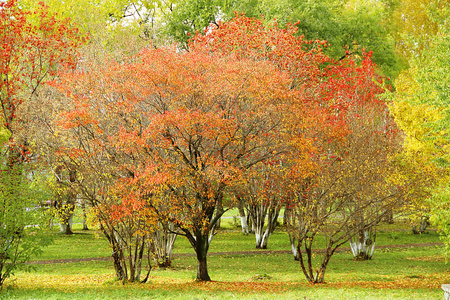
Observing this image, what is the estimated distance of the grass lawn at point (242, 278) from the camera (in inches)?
487

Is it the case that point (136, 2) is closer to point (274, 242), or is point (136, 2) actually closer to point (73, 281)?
point (274, 242)

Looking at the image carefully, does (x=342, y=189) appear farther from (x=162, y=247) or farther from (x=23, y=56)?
(x=23, y=56)

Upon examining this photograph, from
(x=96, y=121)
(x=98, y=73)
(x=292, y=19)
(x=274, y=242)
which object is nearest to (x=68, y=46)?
(x=98, y=73)

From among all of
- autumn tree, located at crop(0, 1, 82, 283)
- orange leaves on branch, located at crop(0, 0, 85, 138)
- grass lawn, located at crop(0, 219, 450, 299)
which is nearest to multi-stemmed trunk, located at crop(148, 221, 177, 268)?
grass lawn, located at crop(0, 219, 450, 299)

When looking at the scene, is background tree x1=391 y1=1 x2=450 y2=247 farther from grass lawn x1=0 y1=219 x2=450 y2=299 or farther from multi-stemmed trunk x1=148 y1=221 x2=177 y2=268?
multi-stemmed trunk x1=148 y1=221 x2=177 y2=268

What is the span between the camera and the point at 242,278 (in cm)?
1619

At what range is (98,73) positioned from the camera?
47.4 feet

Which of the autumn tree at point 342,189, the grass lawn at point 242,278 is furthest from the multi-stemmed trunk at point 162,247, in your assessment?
the autumn tree at point 342,189

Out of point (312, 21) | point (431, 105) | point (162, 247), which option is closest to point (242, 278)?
point (162, 247)

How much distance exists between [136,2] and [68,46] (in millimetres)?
15486

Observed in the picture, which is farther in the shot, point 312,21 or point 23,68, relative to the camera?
point 312,21

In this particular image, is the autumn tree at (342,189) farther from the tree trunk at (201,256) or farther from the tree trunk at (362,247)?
the tree trunk at (362,247)

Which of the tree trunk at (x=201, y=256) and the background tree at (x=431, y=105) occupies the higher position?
the background tree at (x=431, y=105)

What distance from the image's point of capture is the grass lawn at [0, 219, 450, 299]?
12.4 metres
